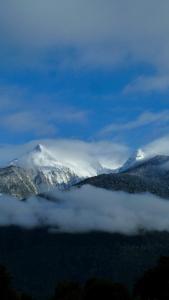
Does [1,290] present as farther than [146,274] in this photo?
No

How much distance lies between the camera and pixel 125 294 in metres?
136

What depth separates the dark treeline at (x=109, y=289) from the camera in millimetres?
133750

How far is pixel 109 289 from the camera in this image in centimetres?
13912

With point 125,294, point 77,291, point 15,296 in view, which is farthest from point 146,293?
point 15,296

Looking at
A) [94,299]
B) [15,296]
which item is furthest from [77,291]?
[15,296]

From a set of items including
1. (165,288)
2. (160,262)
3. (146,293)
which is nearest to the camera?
(165,288)

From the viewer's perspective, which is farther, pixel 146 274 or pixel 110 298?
pixel 146 274

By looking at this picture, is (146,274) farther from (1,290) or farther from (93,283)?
(1,290)

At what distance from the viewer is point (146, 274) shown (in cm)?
14662

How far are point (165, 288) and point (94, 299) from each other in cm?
1581

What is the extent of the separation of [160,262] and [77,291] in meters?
22.9

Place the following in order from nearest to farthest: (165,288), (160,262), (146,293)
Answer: (165,288) < (146,293) < (160,262)

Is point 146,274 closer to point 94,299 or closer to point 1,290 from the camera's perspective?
point 94,299

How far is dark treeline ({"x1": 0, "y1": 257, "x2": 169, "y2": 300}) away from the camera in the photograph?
439 ft
